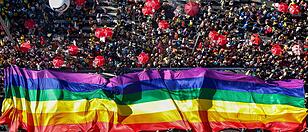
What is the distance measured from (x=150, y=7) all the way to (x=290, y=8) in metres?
9.71

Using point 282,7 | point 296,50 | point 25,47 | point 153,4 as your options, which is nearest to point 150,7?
point 153,4

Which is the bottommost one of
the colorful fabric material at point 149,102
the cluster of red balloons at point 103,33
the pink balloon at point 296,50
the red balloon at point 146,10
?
the colorful fabric material at point 149,102

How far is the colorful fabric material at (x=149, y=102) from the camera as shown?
2848cm

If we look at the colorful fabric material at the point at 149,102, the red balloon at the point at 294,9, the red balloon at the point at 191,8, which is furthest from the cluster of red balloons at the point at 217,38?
the colorful fabric material at the point at 149,102

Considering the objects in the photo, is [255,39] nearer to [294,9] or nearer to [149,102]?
[294,9]

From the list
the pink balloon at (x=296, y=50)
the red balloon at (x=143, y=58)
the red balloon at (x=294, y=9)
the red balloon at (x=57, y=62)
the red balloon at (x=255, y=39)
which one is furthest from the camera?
the red balloon at (x=294, y=9)

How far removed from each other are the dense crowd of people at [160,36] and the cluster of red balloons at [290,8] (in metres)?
0.51

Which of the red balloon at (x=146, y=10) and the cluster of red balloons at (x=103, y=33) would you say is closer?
the cluster of red balloons at (x=103, y=33)

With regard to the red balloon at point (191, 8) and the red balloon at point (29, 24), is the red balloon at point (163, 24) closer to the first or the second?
the red balloon at point (191, 8)

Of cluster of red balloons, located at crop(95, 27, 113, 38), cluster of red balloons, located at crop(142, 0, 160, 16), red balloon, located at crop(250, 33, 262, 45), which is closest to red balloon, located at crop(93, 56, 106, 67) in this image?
cluster of red balloons, located at crop(95, 27, 113, 38)

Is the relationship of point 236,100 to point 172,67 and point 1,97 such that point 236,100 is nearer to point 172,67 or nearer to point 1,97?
point 172,67

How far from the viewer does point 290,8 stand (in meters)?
37.9

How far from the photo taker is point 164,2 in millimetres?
38156

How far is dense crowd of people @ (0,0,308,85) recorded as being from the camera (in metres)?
35.2
